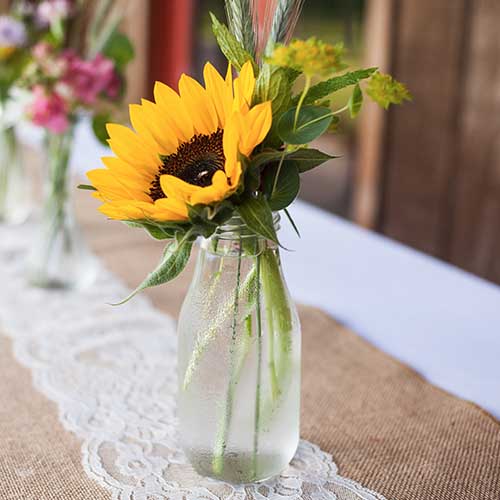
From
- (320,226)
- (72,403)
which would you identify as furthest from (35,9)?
(72,403)

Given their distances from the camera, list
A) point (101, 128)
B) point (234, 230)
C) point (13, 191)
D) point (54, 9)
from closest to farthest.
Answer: point (234, 230)
point (101, 128)
point (54, 9)
point (13, 191)

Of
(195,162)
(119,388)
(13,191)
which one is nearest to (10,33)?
(13,191)

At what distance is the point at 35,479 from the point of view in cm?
67

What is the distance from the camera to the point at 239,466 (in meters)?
0.65

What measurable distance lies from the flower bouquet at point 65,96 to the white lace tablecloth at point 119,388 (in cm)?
4

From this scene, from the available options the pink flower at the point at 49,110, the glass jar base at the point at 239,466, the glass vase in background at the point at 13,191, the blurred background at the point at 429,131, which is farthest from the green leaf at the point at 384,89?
the blurred background at the point at 429,131

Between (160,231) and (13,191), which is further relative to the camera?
(13,191)

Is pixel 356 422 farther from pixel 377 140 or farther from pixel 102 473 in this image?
pixel 377 140

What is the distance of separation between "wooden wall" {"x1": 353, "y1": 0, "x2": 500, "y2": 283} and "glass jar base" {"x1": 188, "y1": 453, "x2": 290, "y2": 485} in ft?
6.02

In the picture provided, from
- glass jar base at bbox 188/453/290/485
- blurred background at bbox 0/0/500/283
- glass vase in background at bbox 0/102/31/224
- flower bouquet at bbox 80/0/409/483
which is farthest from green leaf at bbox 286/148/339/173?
blurred background at bbox 0/0/500/283

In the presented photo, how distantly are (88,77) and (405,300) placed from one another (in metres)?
0.50

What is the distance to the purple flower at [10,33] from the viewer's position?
1200mm

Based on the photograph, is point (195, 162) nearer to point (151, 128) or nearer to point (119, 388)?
point (151, 128)

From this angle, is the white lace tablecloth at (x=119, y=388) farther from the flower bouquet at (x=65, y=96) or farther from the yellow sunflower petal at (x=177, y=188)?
the yellow sunflower petal at (x=177, y=188)
